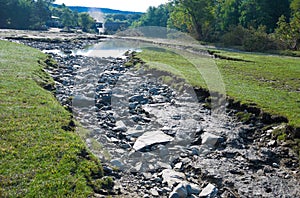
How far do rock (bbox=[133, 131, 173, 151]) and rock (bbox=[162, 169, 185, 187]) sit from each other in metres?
1.61

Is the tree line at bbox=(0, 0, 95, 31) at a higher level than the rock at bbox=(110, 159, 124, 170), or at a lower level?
higher

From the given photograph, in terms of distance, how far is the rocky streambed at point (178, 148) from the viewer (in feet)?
25.0

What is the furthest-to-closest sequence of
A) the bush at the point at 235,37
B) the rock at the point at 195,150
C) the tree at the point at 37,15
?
the tree at the point at 37,15
the bush at the point at 235,37
the rock at the point at 195,150

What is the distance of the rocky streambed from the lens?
25.0 feet

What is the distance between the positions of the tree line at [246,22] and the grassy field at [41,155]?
3444 cm

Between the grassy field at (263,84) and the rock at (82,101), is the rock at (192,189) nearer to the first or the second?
the grassy field at (263,84)

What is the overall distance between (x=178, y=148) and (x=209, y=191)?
2.75 meters

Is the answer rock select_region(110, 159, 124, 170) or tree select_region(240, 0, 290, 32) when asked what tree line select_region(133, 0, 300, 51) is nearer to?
tree select_region(240, 0, 290, 32)

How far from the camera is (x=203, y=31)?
187 feet

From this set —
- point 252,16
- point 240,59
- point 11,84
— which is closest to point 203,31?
point 252,16

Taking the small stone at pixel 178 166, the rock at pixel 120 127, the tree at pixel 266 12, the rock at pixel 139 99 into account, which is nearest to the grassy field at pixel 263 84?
the rock at pixel 139 99

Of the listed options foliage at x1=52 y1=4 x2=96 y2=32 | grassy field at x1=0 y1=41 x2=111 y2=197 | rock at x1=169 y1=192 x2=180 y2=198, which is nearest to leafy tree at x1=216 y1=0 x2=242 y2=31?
grassy field at x1=0 y1=41 x2=111 y2=197

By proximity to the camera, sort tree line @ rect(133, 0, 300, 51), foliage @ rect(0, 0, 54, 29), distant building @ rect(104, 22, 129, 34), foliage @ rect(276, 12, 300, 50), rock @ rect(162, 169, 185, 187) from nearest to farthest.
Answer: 1. rock @ rect(162, 169, 185, 187)
2. foliage @ rect(276, 12, 300, 50)
3. tree line @ rect(133, 0, 300, 51)
4. foliage @ rect(0, 0, 54, 29)
5. distant building @ rect(104, 22, 129, 34)

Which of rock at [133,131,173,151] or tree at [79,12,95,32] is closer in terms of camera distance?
rock at [133,131,173,151]
